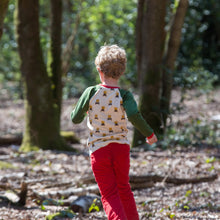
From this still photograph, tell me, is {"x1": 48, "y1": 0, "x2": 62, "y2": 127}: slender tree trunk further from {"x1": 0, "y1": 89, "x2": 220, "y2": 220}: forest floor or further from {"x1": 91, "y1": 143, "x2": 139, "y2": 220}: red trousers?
{"x1": 91, "y1": 143, "x2": 139, "y2": 220}: red trousers

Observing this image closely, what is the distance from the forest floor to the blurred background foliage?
6320 mm

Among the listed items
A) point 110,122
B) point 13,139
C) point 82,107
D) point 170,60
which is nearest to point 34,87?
point 13,139

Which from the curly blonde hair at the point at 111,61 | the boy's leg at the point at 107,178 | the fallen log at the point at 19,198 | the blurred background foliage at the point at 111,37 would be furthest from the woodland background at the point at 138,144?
the curly blonde hair at the point at 111,61

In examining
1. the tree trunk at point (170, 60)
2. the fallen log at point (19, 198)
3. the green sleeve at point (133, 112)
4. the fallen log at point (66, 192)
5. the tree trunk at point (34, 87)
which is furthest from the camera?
the tree trunk at point (34, 87)

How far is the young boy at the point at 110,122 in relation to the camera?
3.23 metres

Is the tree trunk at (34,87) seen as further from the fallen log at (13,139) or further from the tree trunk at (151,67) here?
the tree trunk at (151,67)

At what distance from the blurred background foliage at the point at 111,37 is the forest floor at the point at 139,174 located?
632cm

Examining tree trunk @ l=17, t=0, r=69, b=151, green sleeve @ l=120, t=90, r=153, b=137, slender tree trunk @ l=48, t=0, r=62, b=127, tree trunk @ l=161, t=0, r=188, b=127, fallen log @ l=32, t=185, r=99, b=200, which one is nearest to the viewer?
green sleeve @ l=120, t=90, r=153, b=137

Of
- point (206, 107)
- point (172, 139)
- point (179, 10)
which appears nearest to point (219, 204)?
point (172, 139)

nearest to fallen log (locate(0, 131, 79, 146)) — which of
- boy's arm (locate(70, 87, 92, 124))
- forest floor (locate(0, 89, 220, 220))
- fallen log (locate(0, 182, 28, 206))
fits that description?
forest floor (locate(0, 89, 220, 220))

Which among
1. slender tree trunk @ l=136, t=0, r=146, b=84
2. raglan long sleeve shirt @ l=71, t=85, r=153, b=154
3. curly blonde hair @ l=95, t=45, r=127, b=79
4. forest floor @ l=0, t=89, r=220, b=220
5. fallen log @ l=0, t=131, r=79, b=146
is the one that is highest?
slender tree trunk @ l=136, t=0, r=146, b=84

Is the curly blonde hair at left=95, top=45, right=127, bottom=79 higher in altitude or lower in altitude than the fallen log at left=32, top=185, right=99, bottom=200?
higher

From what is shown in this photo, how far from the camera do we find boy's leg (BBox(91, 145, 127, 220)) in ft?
10.6

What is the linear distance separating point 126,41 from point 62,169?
30.1 feet
